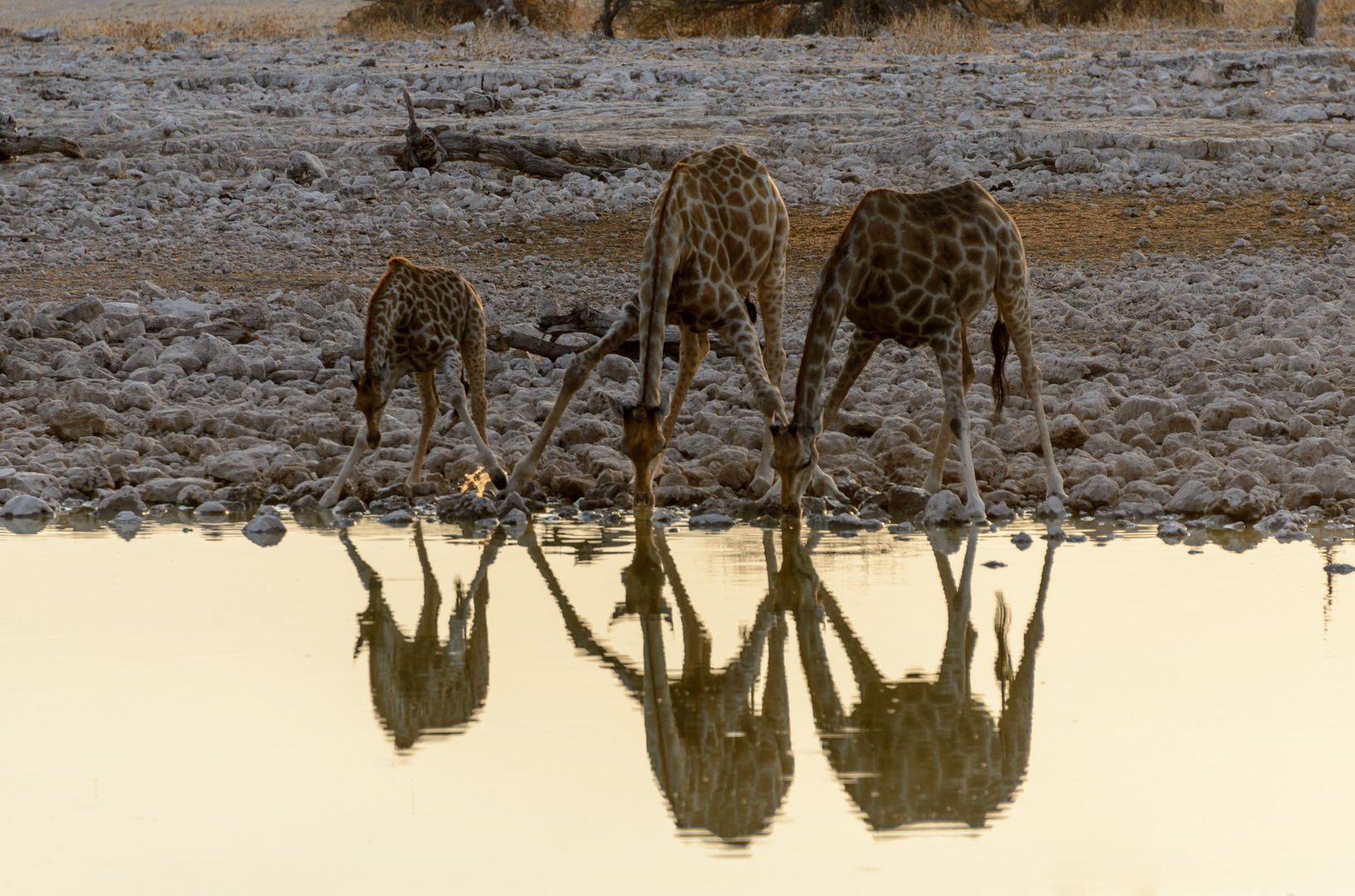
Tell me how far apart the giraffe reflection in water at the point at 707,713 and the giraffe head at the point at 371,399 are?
1912mm

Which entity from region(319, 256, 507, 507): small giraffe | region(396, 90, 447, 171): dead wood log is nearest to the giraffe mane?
region(319, 256, 507, 507): small giraffe

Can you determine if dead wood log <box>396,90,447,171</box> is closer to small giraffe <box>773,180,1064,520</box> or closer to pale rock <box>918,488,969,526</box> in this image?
small giraffe <box>773,180,1064,520</box>

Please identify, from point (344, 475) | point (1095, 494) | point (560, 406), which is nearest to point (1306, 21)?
point (1095, 494)

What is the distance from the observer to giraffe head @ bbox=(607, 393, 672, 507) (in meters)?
7.21

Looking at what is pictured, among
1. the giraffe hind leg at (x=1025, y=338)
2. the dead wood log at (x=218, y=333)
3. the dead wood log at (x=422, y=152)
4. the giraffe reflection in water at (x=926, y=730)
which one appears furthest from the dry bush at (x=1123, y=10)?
the giraffe reflection in water at (x=926, y=730)

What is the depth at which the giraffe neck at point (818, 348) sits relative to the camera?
740cm

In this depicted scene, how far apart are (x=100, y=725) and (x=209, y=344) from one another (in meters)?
6.98

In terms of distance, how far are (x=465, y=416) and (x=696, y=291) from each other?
4.46 ft

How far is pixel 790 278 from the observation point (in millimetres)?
13766

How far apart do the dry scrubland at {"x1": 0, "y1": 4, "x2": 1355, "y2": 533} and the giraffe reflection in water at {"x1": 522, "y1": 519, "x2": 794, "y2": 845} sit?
2.17 meters

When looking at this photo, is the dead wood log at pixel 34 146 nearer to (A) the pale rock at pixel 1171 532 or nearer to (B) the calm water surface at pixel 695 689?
(B) the calm water surface at pixel 695 689

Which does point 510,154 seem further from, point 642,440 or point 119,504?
point 642,440

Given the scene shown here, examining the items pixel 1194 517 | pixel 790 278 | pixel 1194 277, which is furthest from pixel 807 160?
Result: pixel 1194 517

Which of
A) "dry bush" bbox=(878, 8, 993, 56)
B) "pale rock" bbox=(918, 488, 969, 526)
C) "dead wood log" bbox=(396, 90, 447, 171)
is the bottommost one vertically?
"pale rock" bbox=(918, 488, 969, 526)
